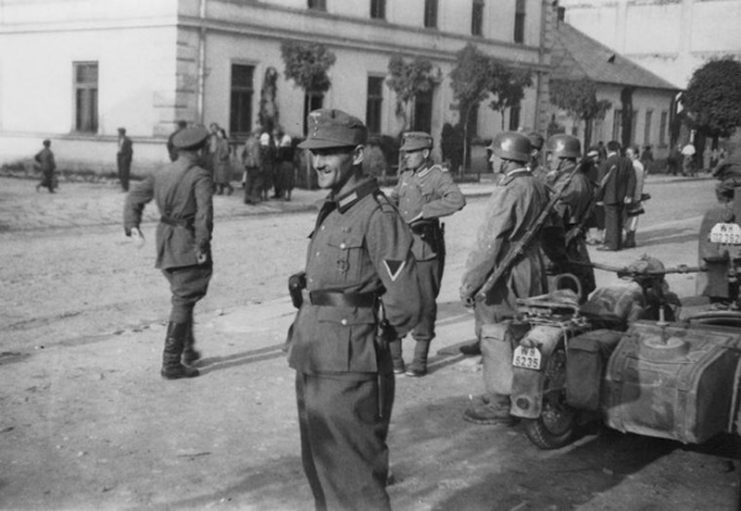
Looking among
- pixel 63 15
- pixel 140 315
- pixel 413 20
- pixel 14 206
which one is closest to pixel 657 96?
pixel 413 20

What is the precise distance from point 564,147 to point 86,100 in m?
21.3

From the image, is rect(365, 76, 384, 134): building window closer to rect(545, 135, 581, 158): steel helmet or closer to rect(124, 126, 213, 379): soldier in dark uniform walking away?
rect(545, 135, 581, 158): steel helmet

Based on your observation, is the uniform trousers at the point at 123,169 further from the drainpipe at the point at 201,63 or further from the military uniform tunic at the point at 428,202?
the military uniform tunic at the point at 428,202

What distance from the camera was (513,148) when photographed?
6.41 metres

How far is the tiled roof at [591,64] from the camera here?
1711 inches

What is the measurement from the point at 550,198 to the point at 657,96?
152ft

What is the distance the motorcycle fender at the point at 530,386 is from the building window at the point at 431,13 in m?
29.5

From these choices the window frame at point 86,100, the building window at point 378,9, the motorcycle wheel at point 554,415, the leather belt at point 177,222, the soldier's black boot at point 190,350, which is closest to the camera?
the motorcycle wheel at point 554,415

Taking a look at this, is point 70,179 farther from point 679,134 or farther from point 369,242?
point 679,134

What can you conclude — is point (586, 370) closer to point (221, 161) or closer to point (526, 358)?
point (526, 358)

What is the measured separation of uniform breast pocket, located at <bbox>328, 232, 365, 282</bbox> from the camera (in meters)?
4.17

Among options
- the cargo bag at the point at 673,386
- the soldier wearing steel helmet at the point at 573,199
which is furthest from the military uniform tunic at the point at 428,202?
the cargo bag at the point at 673,386

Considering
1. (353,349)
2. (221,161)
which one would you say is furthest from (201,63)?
(353,349)

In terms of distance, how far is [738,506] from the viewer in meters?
5.11
